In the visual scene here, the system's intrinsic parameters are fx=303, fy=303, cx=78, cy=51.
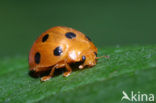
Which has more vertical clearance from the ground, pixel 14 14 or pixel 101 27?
pixel 14 14

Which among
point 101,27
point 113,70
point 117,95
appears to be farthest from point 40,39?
point 101,27

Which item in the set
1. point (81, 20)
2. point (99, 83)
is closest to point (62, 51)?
point (99, 83)

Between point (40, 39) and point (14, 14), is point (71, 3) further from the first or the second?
point (40, 39)

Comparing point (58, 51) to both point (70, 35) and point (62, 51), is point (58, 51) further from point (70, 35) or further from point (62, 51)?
point (70, 35)

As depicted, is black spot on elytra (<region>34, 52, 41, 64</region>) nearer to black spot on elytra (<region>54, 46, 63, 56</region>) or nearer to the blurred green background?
black spot on elytra (<region>54, 46, 63, 56</region>)

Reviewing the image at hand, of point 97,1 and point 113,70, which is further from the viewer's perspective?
point 97,1
